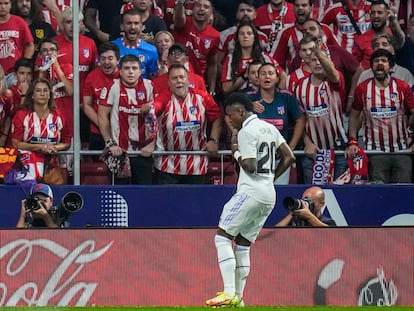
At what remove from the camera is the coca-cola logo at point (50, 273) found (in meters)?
9.93

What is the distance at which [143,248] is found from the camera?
10078 millimetres

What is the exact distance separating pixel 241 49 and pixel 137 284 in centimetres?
362

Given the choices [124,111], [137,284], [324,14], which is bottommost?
[137,284]

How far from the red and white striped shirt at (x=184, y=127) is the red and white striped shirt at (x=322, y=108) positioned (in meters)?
1.03

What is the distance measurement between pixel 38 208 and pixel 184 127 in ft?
7.71

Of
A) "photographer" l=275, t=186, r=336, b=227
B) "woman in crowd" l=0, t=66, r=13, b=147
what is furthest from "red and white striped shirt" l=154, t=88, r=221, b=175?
"woman in crowd" l=0, t=66, r=13, b=147

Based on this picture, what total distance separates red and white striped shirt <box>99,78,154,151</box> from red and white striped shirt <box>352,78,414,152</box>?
96.0 inches

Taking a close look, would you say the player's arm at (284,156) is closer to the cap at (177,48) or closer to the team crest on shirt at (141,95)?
the team crest on shirt at (141,95)

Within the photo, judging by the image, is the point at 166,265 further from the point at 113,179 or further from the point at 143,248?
the point at 113,179

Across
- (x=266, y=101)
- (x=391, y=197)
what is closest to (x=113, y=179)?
(x=266, y=101)

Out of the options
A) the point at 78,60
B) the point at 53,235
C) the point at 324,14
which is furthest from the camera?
the point at 324,14

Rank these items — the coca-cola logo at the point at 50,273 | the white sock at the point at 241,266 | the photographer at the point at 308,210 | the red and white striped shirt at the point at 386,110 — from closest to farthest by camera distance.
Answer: the white sock at the point at 241,266
the coca-cola logo at the point at 50,273
the photographer at the point at 308,210
the red and white striped shirt at the point at 386,110

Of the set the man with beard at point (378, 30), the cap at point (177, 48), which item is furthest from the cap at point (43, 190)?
the man with beard at point (378, 30)

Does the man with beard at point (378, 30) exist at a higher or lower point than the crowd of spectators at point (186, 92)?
higher
